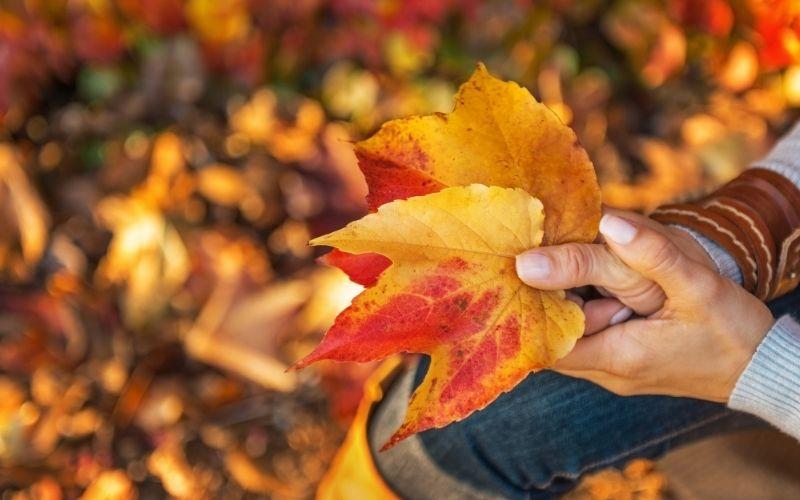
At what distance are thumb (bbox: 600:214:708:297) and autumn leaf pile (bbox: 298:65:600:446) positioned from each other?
0.09 feet

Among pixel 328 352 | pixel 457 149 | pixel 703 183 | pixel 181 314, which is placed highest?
pixel 457 149

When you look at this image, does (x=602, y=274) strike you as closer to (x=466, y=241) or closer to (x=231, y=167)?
(x=466, y=241)

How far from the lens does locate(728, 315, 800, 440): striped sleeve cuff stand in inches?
28.3

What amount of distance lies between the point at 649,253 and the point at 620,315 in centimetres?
11

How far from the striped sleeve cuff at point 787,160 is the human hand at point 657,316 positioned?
0.43 ft

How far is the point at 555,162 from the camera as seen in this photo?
633 mm

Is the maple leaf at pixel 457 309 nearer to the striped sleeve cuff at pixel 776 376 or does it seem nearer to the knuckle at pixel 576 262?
the knuckle at pixel 576 262

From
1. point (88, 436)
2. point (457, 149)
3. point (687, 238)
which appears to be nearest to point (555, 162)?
point (457, 149)

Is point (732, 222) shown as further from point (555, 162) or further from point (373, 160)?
point (373, 160)

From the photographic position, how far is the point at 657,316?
711mm

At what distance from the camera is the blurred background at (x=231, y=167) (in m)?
1.26

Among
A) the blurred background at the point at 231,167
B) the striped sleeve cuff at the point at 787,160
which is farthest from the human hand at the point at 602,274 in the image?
the blurred background at the point at 231,167

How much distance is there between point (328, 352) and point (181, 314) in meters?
0.77

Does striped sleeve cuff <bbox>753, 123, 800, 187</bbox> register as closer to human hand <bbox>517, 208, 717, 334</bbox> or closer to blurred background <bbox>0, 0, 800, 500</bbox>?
human hand <bbox>517, 208, 717, 334</bbox>
